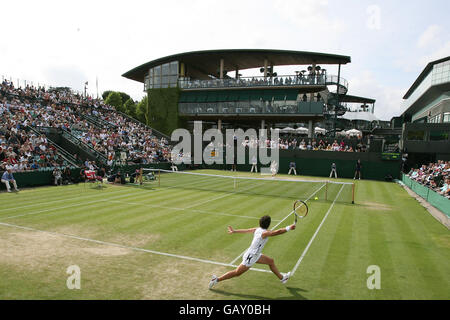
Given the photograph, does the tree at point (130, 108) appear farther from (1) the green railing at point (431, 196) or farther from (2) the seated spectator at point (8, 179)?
(1) the green railing at point (431, 196)

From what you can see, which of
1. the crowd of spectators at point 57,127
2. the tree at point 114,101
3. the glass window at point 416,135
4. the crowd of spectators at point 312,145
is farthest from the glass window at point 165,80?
the tree at point 114,101

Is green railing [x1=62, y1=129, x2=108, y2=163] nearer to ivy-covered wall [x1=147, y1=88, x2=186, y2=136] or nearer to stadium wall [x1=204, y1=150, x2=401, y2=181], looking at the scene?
stadium wall [x1=204, y1=150, x2=401, y2=181]

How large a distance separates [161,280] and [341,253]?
19.5 feet

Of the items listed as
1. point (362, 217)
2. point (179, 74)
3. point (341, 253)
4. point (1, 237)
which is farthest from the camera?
point (179, 74)

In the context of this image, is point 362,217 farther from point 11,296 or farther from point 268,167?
point 268,167

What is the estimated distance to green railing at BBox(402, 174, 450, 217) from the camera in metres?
15.1

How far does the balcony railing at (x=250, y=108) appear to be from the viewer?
42.4 m

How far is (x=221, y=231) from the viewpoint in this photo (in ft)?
39.1

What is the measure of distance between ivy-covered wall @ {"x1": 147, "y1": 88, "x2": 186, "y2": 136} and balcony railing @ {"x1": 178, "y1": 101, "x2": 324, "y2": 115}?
154cm

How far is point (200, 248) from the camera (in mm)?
10000

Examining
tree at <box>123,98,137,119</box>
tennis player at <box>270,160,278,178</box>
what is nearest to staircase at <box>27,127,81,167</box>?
tennis player at <box>270,160,278,178</box>

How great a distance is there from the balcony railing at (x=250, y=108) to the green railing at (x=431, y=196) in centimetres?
1909
